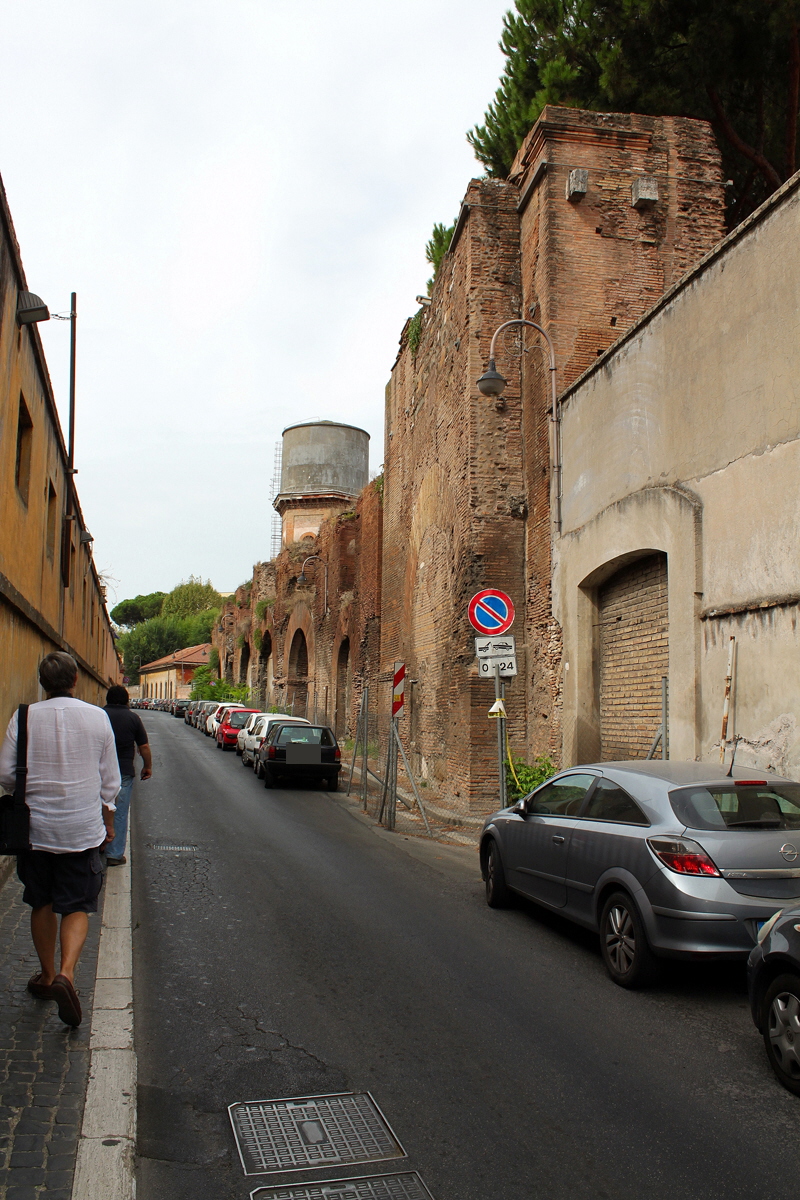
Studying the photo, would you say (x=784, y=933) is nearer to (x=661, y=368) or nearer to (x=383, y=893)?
(x=383, y=893)

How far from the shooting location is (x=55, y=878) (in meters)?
4.65

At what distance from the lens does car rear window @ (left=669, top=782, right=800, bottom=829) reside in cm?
565

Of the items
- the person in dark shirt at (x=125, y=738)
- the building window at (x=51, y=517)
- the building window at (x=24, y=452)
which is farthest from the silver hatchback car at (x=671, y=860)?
the building window at (x=51, y=517)

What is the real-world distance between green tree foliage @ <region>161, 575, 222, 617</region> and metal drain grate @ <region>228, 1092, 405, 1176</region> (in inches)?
4504

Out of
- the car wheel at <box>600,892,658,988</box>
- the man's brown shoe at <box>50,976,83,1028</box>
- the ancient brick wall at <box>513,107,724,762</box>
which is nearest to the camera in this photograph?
the man's brown shoe at <box>50,976,83,1028</box>

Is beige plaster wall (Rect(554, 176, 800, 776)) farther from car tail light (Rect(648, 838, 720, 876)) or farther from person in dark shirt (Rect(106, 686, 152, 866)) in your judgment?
person in dark shirt (Rect(106, 686, 152, 866))

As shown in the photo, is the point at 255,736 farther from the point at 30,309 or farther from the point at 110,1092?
the point at 110,1092

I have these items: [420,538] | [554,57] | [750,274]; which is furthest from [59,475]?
[554,57]

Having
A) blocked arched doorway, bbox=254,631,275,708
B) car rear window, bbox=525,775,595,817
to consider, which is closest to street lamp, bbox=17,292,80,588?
car rear window, bbox=525,775,595,817

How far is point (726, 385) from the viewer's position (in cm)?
944

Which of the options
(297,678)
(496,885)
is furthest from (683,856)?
(297,678)

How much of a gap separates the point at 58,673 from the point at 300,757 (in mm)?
14537

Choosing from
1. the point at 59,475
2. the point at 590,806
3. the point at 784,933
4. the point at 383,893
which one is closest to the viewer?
the point at 784,933

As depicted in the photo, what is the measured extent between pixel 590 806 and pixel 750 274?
571cm
